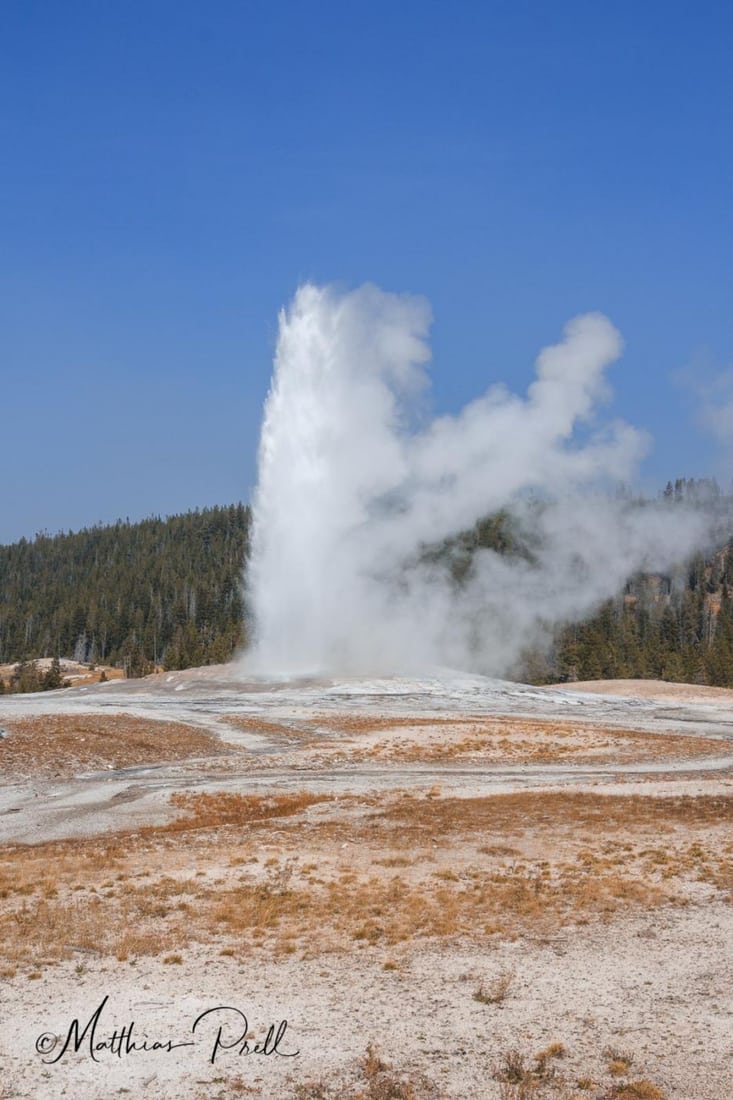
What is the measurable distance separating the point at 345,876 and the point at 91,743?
26.4m

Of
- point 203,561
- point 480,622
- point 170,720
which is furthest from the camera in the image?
point 203,561

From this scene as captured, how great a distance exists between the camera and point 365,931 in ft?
50.2

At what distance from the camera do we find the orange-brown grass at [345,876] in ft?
50.1

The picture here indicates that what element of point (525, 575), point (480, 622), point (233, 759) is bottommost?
point (233, 759)

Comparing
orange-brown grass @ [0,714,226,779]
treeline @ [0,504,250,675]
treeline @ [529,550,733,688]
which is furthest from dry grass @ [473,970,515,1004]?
treeline @ [0,504,250,675]


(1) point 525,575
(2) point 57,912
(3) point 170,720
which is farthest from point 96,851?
(1) point 525,575

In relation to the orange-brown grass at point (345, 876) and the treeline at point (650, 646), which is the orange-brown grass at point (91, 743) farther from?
the treeline at point (650, 646)

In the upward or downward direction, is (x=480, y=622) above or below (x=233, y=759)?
above

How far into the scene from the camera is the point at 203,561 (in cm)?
19788

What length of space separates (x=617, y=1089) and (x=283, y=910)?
8.49 m

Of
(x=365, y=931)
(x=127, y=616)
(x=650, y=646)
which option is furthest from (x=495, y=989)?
(x=127, y=616)

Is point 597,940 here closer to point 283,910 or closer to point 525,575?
point 283,910

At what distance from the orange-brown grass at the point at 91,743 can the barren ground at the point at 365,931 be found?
50cm

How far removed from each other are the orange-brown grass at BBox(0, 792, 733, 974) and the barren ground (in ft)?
0.26
